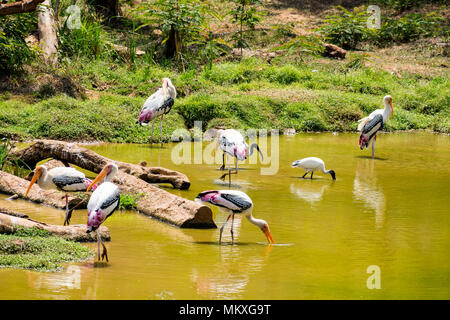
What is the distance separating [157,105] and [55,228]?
762 cm

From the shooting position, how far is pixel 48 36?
1752cm

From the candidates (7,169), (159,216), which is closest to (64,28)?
(7,169)

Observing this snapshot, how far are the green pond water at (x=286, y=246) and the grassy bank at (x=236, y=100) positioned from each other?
243 centimetres

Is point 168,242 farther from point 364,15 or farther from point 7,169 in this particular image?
point 364,15

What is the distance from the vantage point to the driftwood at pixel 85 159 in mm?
9969

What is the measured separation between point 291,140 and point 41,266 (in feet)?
33.7

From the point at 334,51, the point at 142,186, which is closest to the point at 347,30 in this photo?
the point at 334,51

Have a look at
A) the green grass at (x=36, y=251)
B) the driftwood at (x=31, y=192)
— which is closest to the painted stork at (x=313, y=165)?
the driftwood at (x=31, y=192)

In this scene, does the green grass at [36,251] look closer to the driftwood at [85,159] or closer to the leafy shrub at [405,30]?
the driftwood at [85,159]

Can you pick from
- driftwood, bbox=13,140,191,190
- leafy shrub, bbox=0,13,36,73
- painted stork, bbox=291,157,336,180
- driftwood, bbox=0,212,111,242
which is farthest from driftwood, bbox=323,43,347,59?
driftwood, bbox=0,212,111,242

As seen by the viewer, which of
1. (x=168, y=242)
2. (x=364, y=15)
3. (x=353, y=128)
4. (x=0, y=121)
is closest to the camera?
(x=168, y=242)
